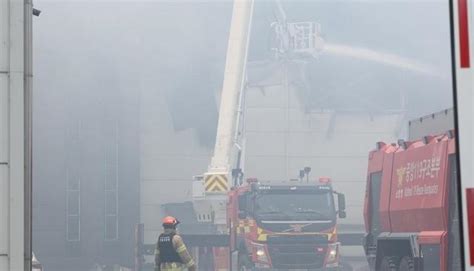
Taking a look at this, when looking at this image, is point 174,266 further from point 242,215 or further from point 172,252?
point 242,215

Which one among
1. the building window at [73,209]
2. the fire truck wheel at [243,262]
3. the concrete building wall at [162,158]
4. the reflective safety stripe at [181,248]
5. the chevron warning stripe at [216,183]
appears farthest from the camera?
the concrete building wall at [162,158]

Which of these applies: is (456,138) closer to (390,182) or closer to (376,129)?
(390,182)

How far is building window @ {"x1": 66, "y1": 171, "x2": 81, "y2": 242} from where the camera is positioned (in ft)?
90.4

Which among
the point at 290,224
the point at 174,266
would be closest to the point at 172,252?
the point at 174,266

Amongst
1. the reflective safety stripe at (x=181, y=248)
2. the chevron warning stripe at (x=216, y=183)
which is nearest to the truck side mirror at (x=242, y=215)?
the chevron warning stripe at (x=216, y=183)

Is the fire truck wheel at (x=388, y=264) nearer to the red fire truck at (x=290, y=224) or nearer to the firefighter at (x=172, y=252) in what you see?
the firefighter at (x=172, y=252)

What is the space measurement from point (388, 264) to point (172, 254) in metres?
3.07

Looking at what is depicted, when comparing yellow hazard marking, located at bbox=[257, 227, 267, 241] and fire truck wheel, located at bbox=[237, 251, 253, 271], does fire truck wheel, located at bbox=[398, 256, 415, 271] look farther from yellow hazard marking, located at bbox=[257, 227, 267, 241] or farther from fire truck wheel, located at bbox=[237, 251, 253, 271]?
fire truck wheel, located at bbox=[237, 251, 253, 271]

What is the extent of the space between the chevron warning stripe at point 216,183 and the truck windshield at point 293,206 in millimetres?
2866

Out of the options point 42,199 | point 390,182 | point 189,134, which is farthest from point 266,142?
point 390,182

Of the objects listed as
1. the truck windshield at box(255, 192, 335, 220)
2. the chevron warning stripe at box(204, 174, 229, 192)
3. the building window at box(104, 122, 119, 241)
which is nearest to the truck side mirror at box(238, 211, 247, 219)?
the truck windshield at box(255, 192, 335, 220)

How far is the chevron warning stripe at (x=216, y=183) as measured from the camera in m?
22.7

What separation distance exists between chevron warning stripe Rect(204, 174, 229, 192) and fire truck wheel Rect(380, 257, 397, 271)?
11.5m

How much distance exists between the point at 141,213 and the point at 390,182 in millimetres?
18289
